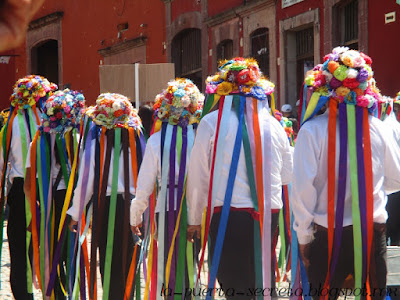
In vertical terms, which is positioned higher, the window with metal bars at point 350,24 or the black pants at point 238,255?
the window with metal bars at point 350,24

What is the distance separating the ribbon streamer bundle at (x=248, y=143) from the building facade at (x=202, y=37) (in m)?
8.61

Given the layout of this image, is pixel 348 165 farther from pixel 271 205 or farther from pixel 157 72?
pixel 157 72

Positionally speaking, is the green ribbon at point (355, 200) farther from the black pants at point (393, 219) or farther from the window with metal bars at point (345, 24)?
the window with metal bars at point (345, 24)

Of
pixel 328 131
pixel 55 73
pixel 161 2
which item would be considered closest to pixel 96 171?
pixel 328 131

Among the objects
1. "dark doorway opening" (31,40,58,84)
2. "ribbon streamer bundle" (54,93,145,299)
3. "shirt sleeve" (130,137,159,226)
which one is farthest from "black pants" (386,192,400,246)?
"dark doorway opening" (31,40,58,84)

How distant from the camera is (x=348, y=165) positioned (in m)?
4.26

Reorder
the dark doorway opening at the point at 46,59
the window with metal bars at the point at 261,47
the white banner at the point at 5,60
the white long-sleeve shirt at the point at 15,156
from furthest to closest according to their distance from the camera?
the white banner at the point at 5,60, the dark doorway opening at the point at 46,59, the window with metal bars at the point at 261,47, the white long-sleeve shirt at the point at 15,156

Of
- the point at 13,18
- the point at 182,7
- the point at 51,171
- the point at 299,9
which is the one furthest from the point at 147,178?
A: the point at 182,7

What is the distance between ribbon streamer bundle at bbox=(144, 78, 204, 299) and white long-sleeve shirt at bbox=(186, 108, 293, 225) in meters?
0.27

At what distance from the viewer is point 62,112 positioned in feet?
21.5

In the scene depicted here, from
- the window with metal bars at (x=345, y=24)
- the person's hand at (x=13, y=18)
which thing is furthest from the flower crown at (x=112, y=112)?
the window with metal bars at (x=345, y=24)

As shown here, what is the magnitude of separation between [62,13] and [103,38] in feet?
9.67

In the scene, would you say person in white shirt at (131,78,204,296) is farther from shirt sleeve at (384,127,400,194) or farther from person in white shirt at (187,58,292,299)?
shirt sleeve at (384,127,400,194)

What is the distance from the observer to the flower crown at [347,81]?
4.31m
